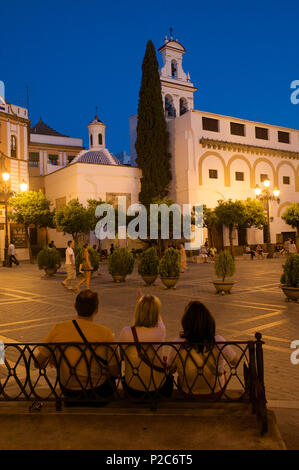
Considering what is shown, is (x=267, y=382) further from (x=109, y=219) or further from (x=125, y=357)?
(x=109, y=219)

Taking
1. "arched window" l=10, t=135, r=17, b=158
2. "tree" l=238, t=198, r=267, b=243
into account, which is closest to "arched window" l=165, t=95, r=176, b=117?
"tree" l=238, t=198, r=267, b=243

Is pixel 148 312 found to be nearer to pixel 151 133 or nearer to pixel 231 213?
pixel 231 213

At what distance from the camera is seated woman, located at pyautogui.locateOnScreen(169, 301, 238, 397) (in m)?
3.27

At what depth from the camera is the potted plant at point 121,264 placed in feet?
51.3

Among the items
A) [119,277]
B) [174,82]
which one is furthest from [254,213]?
[119,277]

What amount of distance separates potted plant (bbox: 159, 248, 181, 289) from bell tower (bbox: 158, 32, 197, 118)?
2792cm

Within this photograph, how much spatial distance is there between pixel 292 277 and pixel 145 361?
8.00 metres

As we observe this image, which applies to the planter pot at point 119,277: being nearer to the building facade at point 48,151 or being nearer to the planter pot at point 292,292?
the planter pot at point 292,292

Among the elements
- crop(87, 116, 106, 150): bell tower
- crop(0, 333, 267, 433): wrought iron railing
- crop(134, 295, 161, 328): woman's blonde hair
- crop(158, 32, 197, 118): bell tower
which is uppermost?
crop(158, 32, 197, 118): bell tower

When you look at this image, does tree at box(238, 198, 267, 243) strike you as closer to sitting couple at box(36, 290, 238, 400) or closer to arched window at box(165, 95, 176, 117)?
arched window at box(165, 95, 176, 117)

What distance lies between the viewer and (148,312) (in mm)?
3525

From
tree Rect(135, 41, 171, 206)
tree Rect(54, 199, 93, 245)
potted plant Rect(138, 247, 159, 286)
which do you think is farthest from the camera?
tree Rect(135, 41, 171, 206)

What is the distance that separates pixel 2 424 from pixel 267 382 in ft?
9.95

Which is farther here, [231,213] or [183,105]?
[183,105]
